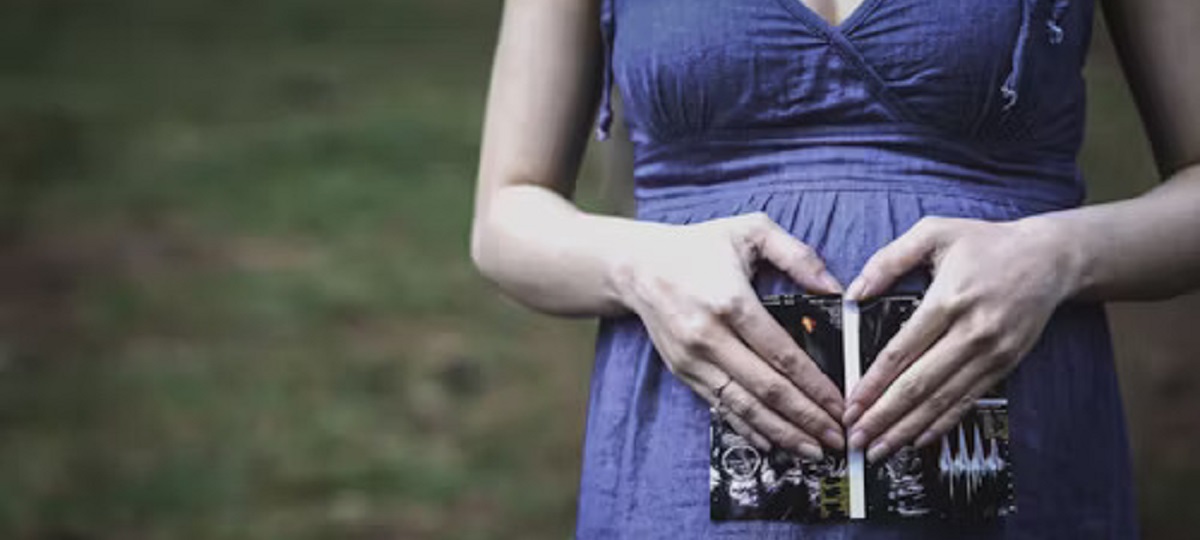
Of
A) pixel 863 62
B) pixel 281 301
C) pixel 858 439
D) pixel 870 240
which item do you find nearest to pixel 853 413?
pixel 858 439

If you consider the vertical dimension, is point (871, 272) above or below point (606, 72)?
below

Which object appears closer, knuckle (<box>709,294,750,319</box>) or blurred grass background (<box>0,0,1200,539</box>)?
knuckle (<box>709,294,750,319</box>)

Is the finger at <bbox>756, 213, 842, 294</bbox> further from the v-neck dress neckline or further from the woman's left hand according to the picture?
the v-neck dress neckline

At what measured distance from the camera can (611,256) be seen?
0.85 meters

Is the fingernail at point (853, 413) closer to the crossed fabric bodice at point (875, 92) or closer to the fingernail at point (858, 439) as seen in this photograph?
the fingernail at point (858, 439)

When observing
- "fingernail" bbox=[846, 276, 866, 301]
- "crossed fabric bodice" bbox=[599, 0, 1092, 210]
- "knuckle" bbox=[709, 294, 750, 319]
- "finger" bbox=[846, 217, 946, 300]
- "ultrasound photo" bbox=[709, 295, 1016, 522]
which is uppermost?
"crossed fabric bodice" bbox=[599, 0, 1092, 210]

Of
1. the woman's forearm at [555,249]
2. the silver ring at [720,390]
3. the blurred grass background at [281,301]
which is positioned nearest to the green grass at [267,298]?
the blurred grass background at [281,301]

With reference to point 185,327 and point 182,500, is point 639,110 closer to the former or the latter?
point 182,500

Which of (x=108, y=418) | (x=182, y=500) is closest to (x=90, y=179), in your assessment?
(x=108, y=418)

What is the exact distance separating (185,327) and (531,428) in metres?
1.11

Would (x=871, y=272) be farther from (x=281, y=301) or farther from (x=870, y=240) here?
(x=281, y=301)

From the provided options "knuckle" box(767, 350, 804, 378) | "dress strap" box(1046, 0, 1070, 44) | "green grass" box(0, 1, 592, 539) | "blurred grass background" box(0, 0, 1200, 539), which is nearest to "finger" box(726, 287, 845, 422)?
"knuckle" box(767, 350, 804, 378)

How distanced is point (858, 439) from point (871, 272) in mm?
102

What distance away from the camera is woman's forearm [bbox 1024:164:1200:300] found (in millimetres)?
804
